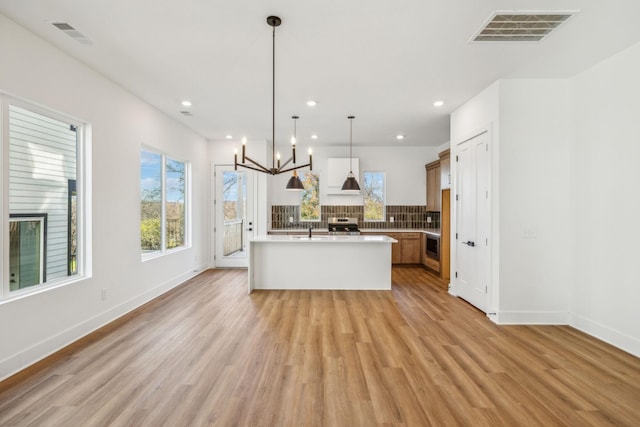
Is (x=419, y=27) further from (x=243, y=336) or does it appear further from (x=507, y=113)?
(x=243, y=336)

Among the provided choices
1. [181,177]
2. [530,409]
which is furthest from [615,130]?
[181,177]

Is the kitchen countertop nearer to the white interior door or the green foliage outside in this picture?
the white interior door

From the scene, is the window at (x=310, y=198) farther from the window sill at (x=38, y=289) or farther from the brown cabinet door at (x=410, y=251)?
the window sill at (x=38, y=289)

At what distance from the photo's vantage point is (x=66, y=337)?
3.00m

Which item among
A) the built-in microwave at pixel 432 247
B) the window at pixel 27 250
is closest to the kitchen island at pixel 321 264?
the built-in microwave at pixel 432 247

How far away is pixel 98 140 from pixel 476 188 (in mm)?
4795

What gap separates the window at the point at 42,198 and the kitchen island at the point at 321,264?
96.2 inches

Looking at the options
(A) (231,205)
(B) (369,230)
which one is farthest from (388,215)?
(A) (231,205)

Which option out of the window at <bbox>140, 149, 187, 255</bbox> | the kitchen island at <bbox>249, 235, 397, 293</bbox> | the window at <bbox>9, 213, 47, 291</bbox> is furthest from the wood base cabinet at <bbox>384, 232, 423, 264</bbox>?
the window at <bbox>9, 213, 47, 291</bbox>

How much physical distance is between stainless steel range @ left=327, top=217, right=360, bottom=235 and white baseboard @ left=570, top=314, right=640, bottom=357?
4215mm

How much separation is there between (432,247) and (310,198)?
123 inches

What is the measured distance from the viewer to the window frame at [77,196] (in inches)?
98.6

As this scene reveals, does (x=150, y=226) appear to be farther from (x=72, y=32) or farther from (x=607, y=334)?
(x=607, y=334)

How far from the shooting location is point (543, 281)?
3607mm
